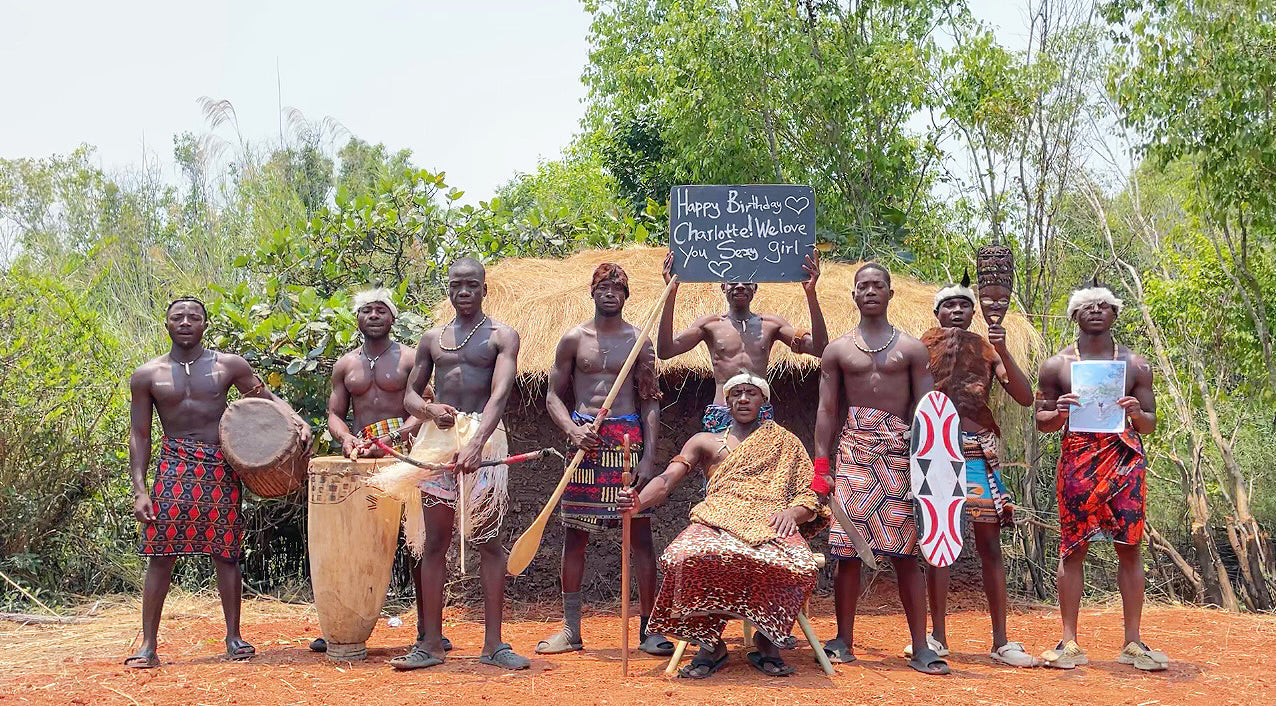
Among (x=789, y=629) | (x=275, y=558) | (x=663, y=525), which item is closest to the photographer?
(x=789, y=629)

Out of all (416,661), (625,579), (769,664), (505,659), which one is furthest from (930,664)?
(416,661)

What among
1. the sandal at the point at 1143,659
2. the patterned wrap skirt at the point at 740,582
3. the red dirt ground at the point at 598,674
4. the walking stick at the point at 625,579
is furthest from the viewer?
the sandal at the point at 1143,659

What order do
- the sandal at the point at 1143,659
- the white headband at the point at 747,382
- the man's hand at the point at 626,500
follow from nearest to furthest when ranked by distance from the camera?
1. the man's hand at the point at 626,500
2. the white headband at the point at 747,382
3. the sandal at the point at 1143,659

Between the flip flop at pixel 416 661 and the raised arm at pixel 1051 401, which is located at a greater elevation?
the raised arm at pixel 1051 401

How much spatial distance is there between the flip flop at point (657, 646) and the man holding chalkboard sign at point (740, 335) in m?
1.10

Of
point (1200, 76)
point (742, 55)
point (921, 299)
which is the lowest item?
point (921, 299)

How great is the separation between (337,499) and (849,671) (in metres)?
2.60

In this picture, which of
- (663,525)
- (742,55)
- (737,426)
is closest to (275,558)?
(663,525)

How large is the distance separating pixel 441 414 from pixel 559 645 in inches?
57.3

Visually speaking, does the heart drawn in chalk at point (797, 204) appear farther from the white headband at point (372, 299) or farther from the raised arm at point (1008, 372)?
the white headband at point (372, 299)

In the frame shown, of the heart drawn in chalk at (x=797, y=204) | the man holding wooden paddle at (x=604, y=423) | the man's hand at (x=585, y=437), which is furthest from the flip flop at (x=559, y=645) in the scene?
the heart drawn in chalk at (x=797, y=204)

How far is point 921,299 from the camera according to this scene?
8.70 metres

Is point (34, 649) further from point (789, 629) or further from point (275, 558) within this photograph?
point (789, 629)

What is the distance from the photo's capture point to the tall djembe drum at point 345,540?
5977 millimetres
